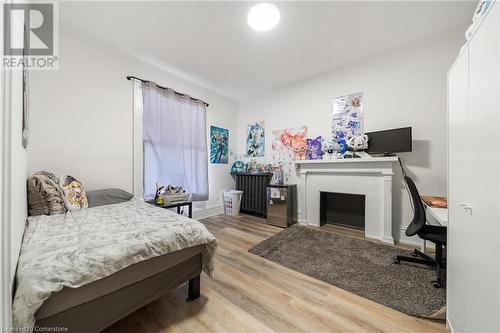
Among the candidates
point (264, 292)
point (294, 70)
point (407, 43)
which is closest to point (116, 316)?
point (264, 292)

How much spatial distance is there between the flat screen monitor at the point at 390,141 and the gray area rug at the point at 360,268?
124 cm

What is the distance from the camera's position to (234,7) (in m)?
1.82

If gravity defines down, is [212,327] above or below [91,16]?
below

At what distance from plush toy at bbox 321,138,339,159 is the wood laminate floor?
192cm

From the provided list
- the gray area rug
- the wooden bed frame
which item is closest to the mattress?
the wooden bed frame

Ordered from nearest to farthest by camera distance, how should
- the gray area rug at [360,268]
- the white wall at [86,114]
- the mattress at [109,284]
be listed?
1. the mattress at [109,284]
2. the gray area rug at [360,268]
3. the white wall at [86,114]

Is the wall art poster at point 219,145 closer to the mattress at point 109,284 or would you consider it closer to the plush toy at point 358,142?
the plush toy at point 358,142

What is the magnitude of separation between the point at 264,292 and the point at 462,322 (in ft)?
3.76

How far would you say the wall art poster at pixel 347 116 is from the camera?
285 centimetres

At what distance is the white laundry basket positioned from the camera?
384 centimetres

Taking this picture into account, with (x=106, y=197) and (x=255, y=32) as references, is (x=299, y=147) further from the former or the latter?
(x=106, y=197)

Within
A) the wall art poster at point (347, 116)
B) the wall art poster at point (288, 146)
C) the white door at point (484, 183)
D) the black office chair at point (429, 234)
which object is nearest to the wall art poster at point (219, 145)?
the wall art poster at point (288, 146)

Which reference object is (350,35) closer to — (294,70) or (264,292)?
(294,70)

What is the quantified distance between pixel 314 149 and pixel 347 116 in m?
0.72
